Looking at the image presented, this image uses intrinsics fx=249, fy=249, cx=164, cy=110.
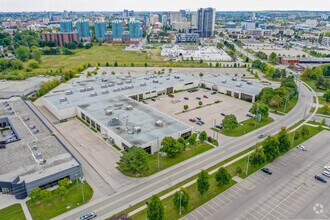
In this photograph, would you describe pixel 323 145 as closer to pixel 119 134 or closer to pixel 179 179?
pixel 179 179

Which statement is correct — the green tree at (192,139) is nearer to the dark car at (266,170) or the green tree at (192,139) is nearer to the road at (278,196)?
the road at (278,196)

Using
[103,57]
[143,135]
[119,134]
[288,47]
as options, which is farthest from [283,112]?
[288,47]

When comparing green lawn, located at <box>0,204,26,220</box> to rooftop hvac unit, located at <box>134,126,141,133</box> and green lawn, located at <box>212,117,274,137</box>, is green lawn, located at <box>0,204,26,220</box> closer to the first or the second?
rooftop hvac unit, located at <box>134,126,141,133</box>

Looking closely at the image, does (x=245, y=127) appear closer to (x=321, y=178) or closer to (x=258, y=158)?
(x=258, y=158)

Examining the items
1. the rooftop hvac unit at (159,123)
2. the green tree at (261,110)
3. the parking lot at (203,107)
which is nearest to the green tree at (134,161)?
the rooftop hvac unit at (159,123)

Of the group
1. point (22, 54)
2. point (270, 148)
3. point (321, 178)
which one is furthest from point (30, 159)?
point (22, 54)

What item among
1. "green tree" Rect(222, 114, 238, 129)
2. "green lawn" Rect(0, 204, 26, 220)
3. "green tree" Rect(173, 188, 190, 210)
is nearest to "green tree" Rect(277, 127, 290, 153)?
"green tree" Rect(222, 114, 238, 129)
